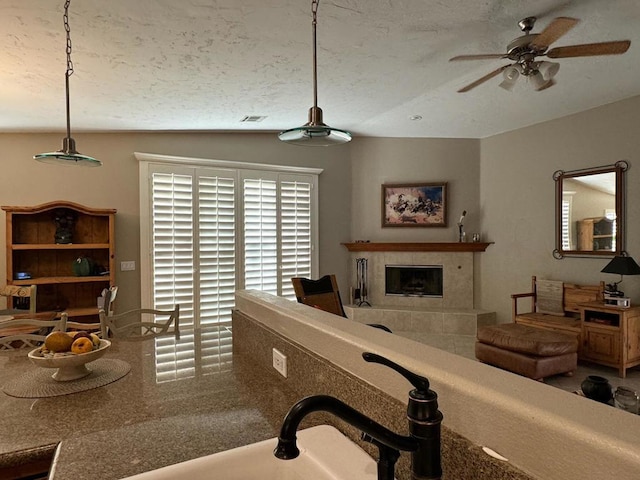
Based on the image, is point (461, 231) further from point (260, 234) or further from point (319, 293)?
point (319, 293)

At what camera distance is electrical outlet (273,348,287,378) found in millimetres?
1338

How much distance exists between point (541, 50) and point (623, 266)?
8.31 ft

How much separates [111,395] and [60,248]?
340cm

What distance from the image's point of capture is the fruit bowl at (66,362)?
4.48 ft

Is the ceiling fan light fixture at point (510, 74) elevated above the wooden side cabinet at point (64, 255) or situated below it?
above

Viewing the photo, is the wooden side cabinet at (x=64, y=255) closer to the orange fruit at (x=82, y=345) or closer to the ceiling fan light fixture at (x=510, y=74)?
the orange fruit at (x=82, y=345)

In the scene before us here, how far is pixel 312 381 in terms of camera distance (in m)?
1.13

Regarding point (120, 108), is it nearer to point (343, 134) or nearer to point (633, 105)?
point (343, 134)

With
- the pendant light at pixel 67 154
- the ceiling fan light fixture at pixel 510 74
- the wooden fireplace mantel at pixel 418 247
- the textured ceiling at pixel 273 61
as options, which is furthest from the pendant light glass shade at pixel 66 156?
the wooden fireplace mantel at pixel 418 247

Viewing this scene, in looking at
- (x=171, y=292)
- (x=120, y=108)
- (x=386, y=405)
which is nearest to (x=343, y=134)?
(x=386, y=405)

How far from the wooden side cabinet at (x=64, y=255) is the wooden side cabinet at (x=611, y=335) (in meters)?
5.02

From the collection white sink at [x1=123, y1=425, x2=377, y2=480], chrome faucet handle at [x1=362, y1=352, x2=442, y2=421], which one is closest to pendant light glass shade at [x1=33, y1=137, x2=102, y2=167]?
white sink at [x1=123, y1=425, x2=377, y2=480]

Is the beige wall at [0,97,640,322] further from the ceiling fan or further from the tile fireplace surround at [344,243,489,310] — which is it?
the ceiling fan

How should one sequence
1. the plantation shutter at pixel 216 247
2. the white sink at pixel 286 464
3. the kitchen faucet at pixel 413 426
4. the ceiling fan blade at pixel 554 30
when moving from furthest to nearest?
the plantation shutter at pixel 216 247
the ceiling fan blade at pixel 554 30
the white sink at pixel 286 464
the kitchen faucet at pixel 413 426
